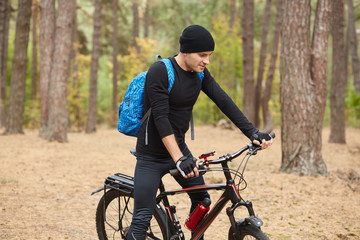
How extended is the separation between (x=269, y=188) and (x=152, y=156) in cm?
510

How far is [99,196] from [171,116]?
A: 15.4 ft

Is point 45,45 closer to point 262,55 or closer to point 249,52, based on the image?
point 249,52

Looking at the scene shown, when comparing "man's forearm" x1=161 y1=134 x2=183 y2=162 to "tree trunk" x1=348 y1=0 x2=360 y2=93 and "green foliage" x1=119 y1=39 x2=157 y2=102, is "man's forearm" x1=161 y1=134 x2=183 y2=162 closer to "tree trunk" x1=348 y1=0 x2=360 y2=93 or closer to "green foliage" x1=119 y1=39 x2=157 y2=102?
"tree trunk" x1=348 y1=0 x2=360 y2=93

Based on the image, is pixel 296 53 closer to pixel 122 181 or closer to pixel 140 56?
pixel 122 181

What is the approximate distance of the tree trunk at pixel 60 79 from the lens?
14484 mm

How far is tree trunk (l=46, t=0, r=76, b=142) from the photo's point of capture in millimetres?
14484

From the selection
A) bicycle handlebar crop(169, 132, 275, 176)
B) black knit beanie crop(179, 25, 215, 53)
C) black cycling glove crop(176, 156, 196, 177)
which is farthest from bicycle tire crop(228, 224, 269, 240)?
black knit beanie crop(179, 25, 215, 53)

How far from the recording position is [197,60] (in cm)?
313

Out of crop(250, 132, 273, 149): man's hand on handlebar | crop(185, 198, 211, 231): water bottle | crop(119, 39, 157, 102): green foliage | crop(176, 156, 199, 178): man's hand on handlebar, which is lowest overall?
crop(185, 198, 211, 231): water bottle

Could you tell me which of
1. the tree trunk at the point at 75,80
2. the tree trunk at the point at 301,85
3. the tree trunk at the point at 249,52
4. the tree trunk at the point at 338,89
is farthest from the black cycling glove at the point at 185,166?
the tree trunk at the point at 75,80

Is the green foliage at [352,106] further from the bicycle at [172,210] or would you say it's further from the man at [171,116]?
the man at [171,116]

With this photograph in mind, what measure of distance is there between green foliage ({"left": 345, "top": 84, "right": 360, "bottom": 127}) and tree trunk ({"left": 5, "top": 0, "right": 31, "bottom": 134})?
1406cm

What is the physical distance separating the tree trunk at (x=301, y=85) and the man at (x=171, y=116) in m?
5.69

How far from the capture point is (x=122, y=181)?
3.77 metres
